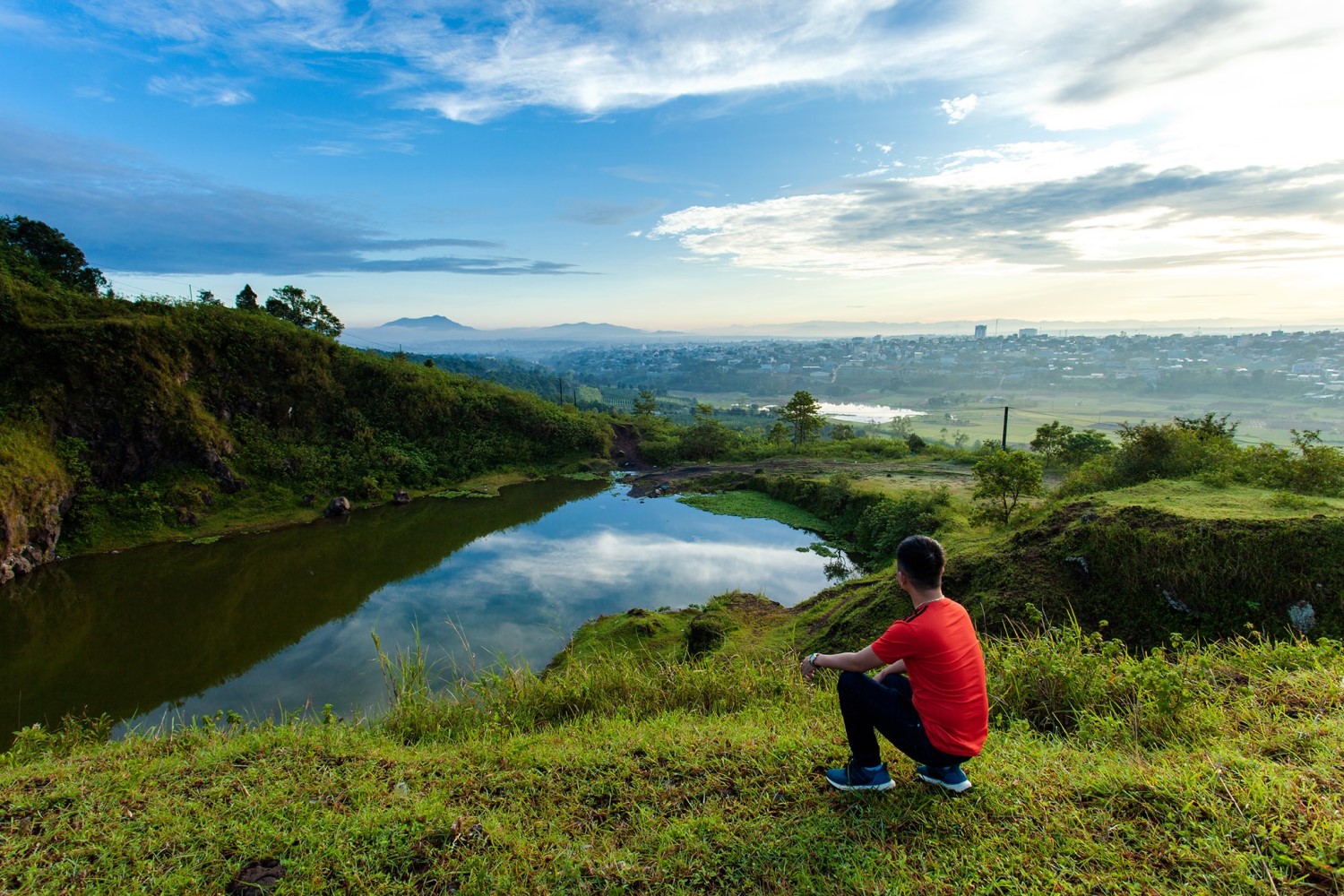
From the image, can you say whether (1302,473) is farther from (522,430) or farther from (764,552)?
(522,430)

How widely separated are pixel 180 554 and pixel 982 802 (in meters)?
23.2

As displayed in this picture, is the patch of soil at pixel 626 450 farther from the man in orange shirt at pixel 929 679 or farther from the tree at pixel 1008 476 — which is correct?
the man in orange shirt at pixel 929 679

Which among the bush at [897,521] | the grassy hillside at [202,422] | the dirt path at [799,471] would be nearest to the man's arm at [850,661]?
the bush at [897,521]

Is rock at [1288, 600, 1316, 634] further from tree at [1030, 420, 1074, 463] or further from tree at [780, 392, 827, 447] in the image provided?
tree at [780, 392, 827, 447]

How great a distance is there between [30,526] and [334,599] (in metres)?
10.2

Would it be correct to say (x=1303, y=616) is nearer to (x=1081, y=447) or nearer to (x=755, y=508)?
(x=755, y=508)

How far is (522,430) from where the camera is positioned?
3397cm

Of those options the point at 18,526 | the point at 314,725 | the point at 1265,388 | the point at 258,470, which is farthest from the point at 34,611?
the point at 1265,388

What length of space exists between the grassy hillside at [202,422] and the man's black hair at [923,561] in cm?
2295

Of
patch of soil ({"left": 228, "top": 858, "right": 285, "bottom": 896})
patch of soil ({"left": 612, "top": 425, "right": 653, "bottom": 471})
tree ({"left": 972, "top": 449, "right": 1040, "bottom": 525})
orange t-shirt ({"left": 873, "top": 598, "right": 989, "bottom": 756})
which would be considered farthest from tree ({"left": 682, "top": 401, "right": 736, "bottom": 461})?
patch of soil ({"left": 228, "top": 858, "right": 285, "bottom": 896})

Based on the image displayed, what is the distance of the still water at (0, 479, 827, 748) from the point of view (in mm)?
10453

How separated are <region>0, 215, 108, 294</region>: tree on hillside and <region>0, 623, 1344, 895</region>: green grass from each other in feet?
108

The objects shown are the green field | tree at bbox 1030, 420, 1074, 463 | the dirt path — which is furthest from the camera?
the green field

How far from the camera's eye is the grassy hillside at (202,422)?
1880cm
